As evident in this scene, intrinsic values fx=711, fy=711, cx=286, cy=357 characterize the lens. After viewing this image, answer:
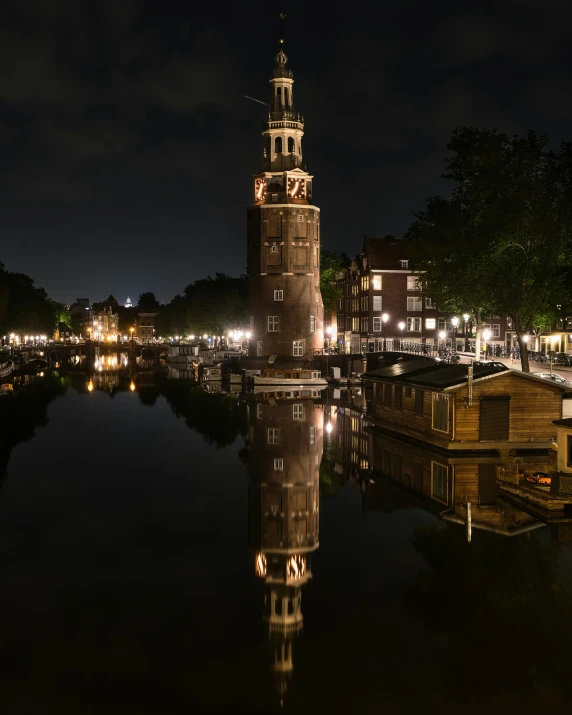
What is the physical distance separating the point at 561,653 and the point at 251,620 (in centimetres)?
677

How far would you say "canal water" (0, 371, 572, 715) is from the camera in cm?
1327

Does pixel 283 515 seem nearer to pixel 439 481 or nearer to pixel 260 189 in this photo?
pixel 439 481

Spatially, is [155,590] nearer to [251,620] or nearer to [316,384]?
[251,620]

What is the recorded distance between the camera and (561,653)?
14617 millimetres

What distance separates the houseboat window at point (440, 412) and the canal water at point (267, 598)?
5.13m

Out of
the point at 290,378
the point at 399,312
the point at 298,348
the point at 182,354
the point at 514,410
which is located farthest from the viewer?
the point at 182,354

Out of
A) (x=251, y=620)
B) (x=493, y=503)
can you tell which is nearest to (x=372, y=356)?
(x=493, y=503)

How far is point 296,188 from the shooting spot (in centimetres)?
8662

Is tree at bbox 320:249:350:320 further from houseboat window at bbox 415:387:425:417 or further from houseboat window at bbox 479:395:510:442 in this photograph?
houseboat window at bbox 479:395:510:442

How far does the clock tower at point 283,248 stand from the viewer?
86.1 meters

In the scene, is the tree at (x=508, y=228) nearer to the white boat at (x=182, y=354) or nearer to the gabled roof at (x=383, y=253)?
the gabled roof at (x=383, y=253)

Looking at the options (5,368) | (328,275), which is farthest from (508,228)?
(5,368)

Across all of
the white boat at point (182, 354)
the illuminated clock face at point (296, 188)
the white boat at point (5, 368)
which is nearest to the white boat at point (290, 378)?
the illuminated clock face at point (296, 188)

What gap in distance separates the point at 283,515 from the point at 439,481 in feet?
25.2
